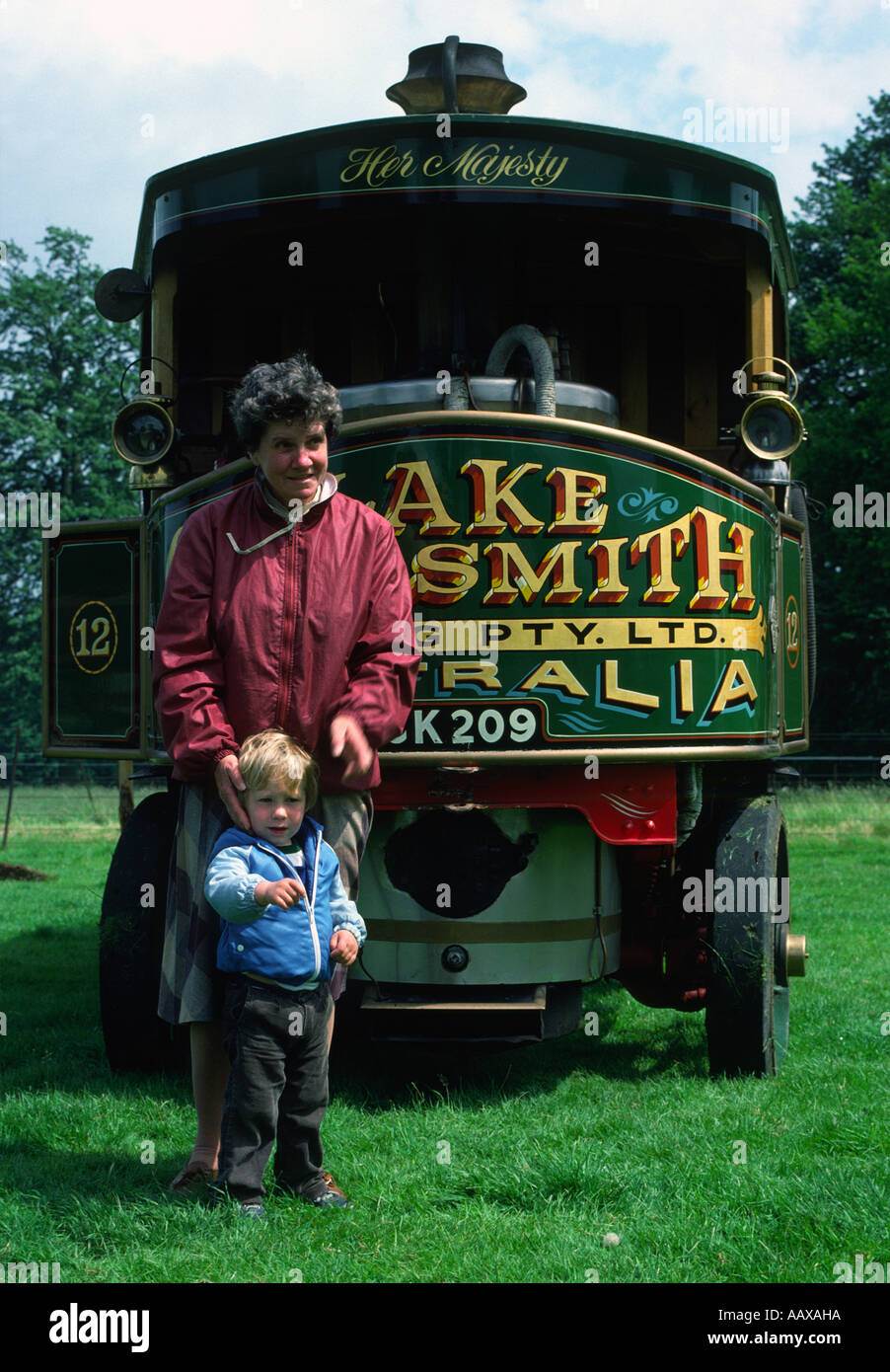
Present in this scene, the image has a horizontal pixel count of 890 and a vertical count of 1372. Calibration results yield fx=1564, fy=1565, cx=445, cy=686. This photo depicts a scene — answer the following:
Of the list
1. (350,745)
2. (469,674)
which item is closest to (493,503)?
(469,674)

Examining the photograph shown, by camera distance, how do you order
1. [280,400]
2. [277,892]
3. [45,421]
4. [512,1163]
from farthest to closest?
[45,421], [512,1163], [280,400], [277,892]

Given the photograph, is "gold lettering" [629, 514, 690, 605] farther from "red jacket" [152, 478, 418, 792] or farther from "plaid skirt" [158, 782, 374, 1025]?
"plaid skirt" [158, 782, 374, 1025]

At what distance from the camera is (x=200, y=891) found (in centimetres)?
394

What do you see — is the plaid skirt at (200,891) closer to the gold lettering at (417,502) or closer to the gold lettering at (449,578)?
the gold lettering at (449,578)

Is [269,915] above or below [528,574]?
below

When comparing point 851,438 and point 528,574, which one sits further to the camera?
point 851,438

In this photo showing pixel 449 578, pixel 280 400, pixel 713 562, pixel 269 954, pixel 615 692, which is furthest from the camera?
pixel 713 562

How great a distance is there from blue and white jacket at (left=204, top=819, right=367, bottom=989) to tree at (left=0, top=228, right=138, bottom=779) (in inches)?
1370

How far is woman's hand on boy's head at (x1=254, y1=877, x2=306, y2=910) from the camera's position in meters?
3.56

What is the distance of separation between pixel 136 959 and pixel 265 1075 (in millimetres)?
2006

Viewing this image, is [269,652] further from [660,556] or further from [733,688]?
[733,688]

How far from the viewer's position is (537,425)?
493cm

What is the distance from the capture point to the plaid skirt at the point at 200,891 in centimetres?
389
